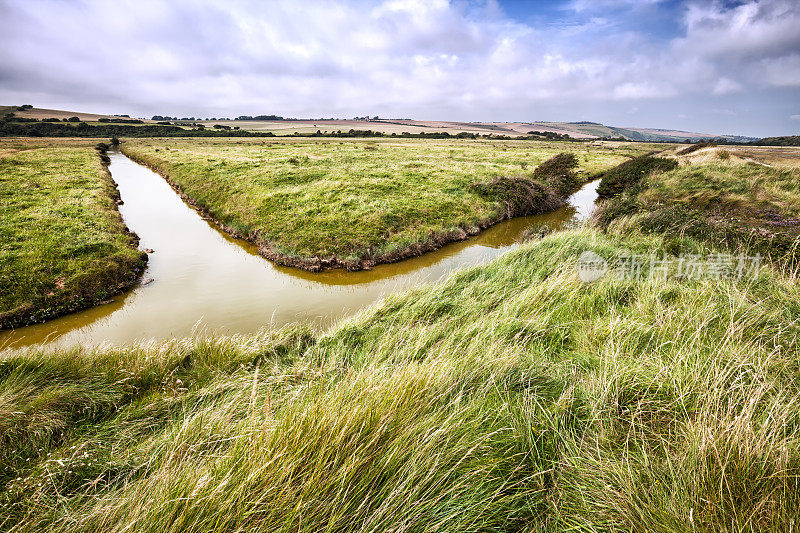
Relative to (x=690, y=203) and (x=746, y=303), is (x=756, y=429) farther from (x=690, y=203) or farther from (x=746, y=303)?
(x=690, y=203)

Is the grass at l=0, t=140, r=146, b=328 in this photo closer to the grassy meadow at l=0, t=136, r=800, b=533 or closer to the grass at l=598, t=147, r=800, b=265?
the grassy meadow at l=0, t=136, r=800, b=533

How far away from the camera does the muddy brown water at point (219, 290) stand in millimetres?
7441

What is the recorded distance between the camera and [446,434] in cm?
258

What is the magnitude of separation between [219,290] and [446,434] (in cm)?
891

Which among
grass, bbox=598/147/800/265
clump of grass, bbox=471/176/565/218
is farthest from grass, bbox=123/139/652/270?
grass, bbox=598/147/800/265

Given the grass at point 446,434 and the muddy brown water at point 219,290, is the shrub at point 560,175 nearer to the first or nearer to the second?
the muddy brown water at point 219,290

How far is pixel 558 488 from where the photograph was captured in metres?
2.33

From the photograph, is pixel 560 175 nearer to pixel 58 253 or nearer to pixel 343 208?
pixel 343 208

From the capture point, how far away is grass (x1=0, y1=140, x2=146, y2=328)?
315 inches

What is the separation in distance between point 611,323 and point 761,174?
23283 mm

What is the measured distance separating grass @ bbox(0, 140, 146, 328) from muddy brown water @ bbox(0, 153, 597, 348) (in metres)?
0.50

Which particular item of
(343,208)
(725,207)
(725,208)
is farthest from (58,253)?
(725,207)

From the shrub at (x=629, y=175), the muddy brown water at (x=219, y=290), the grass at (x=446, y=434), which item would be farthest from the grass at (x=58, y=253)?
the shrub at (x=629, y=175)

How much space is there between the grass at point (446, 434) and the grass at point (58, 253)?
16.4ft
